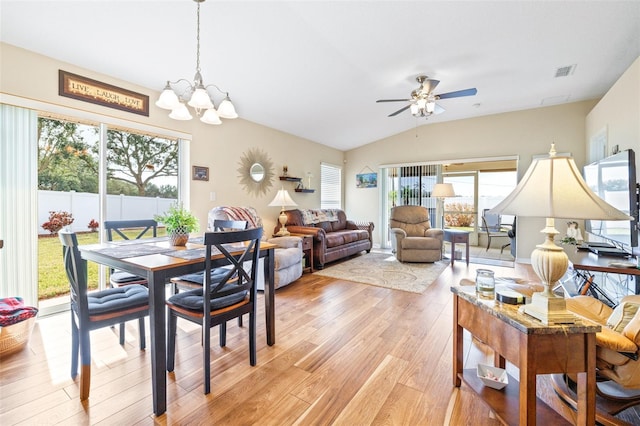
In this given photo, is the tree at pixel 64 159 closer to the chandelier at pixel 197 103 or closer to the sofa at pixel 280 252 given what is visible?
the sofa at pixel 280 252

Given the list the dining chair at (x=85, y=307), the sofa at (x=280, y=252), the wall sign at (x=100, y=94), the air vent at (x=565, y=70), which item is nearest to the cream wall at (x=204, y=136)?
the wall sign at (x=100, y=94)

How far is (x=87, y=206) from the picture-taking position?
3.04 meters

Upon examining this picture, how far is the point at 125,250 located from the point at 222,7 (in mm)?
2113

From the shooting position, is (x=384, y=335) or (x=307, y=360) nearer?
(x=307, y=360)

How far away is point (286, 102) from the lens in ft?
14.1

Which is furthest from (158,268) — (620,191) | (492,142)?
(492,142)

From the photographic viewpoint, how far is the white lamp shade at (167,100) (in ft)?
6.65

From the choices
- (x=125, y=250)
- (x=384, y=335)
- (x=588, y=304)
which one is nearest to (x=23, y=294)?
(x=125, y=250)

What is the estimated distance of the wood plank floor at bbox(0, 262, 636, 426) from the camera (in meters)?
1.50

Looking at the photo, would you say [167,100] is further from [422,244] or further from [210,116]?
[422,244]

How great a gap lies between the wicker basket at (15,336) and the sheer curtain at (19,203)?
61 centimetres

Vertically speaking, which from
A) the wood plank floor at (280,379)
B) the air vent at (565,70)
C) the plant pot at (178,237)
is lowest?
the wood plank floor at (280,379)

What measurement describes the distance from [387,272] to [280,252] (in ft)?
6.00

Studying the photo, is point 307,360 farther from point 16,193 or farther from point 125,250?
point 16,193
